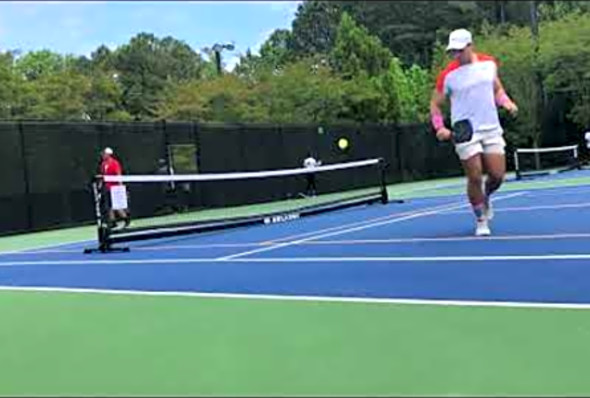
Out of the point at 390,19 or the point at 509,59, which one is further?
the point at 390,19

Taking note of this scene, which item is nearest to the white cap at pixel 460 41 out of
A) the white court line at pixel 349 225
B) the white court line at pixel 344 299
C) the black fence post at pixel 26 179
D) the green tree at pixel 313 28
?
the white court line at pixel 349 225

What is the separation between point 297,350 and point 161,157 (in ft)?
68.1

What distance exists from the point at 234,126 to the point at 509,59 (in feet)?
61.3

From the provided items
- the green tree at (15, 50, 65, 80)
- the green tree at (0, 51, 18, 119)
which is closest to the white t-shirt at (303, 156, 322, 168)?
the green tree at (0, 51, 18, 119)

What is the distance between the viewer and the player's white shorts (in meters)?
8.99

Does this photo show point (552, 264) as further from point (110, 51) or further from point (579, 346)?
point (110, 51)

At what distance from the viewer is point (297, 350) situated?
4613 mm

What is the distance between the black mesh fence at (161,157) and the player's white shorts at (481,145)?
13.7 meters

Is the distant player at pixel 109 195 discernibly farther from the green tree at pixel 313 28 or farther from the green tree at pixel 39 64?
the green tree at pixel 313 28

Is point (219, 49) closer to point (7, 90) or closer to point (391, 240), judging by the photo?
point (7, 90)

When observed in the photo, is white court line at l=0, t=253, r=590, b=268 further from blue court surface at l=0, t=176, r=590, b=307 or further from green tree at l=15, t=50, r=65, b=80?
green tree at l=15, t=50, r=65, b=80

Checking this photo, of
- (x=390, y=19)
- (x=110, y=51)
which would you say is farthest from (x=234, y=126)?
(x=390, y=19)

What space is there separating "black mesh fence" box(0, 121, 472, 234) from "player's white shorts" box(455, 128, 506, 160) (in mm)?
13679

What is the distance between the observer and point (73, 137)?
73.6 feet
